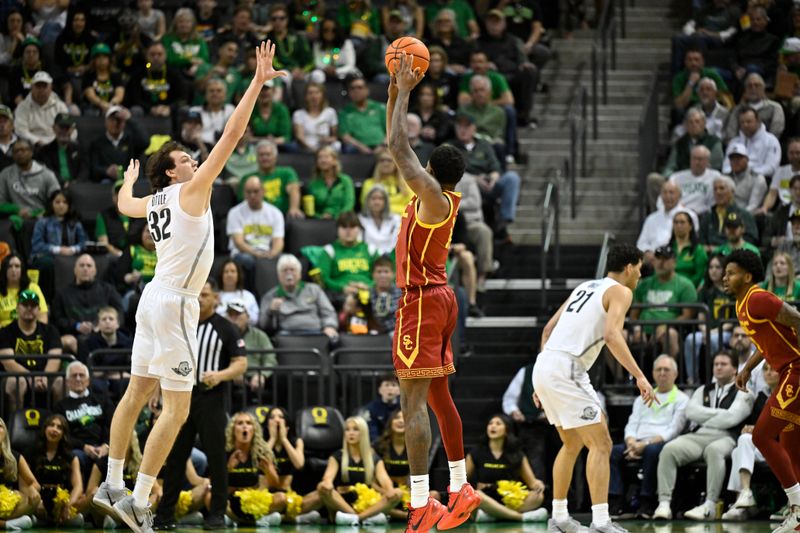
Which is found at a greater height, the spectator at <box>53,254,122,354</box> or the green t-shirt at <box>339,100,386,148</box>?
the green t-shirt at <box>339,100,386,148</box>

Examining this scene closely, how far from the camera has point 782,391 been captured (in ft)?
35.3

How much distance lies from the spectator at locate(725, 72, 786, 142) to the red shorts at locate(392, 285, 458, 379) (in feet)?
31.3

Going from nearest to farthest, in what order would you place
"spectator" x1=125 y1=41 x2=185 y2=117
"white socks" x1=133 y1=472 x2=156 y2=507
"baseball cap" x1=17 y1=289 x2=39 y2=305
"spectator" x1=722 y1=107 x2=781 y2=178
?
"white socks" x1=133 y1=472 x2=156 y2=507, "baseball cap" x1=17 y1=289 x2=39 y2=305, "spectator" x1=722 y1=107 x2=781 y2=178, "spectator" x1=125 y1=41 x2=185 y2=117

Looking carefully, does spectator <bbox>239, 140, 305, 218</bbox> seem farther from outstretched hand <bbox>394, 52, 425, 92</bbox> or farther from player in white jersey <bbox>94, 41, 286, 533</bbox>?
outstretched hand <bbox>394, 52, 425, 92</bbox>

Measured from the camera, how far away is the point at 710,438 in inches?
519

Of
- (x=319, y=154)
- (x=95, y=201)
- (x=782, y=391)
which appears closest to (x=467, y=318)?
(x=319, y=154)

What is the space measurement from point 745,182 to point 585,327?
752cm

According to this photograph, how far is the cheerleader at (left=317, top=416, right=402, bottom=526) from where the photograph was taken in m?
12.7

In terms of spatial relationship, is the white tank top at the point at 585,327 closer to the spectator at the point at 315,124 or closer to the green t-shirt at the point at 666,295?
the green t-shirt at the point at 666,295

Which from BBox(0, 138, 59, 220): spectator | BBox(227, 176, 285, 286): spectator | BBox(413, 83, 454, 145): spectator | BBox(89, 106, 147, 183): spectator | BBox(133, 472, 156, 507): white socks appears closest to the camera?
BBox(133, 472, 156, 507): white socks

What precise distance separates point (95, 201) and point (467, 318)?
191 inches

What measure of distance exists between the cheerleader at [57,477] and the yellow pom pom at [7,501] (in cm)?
30

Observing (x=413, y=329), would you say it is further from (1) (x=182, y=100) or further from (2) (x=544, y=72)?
(2) (x=544, y=72)

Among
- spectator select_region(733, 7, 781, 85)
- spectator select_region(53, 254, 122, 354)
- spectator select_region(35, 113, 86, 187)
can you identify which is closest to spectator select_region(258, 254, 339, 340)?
spectator select_region(53, 254, 122, 354)
